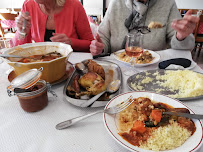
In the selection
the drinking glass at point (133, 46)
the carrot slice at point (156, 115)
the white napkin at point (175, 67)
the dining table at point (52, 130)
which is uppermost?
the drinking glass at point (133, 46)

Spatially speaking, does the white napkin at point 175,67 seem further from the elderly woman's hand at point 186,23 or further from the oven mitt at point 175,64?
the elderly woman's hand at point 186,23

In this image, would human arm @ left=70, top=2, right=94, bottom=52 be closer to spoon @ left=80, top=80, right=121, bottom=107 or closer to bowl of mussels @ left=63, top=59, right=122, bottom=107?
bowl of mussels @ left=63, top=59, right=122, bottom=107

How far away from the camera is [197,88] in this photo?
73 centimetres

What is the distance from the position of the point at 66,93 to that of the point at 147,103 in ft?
1.17

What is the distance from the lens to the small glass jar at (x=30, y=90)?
59 centimetres

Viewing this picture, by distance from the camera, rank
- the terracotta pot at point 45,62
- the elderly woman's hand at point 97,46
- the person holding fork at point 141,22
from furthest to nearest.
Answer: the person holding fork at point 141,22
the elderly woman's hand at point 97,46
the terracotta pot at point 45,62

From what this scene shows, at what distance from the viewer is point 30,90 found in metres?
0.64

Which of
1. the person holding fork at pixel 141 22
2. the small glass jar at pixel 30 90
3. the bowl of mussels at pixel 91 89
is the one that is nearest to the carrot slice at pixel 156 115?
the bowl of mussels at pixel 91 89

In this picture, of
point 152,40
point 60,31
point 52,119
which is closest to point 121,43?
point 152,40

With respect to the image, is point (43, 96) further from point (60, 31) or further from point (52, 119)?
point (60, 31)

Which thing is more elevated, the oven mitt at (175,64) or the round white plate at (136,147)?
the oven mitt at (175,64)

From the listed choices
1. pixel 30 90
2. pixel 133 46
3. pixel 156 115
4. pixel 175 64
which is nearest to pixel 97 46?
pixel 133 46

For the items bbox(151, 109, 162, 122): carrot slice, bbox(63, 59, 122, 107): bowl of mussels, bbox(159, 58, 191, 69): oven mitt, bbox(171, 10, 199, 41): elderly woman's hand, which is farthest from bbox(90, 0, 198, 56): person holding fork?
bbox(151, 109, 162, 122): carrot slice

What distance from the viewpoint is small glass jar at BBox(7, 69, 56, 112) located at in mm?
592
